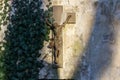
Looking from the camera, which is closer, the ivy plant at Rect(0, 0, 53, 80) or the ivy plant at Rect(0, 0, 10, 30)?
the ivy plant at Rect(0, 0, 53, 80)

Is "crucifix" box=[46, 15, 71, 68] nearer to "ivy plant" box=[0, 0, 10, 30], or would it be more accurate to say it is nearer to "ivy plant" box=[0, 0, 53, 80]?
"ivy plant" box=[0, 0, 53, 80]

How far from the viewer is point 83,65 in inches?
184

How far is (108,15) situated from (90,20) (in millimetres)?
224

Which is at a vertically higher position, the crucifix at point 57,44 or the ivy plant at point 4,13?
the ivy plant at point 4,13

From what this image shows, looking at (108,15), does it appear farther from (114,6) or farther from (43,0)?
(43,0)

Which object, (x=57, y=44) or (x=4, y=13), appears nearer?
(x=57, y=44)

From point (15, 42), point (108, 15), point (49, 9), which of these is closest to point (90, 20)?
point (108, 15)

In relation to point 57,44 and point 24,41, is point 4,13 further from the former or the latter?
point 57,44

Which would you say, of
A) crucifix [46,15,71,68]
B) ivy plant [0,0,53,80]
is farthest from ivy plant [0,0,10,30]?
crucifix [46,15,71,68]

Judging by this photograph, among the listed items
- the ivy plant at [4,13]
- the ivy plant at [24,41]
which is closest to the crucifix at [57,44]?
the ivy plant at [24,41]

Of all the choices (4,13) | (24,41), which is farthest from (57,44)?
(4,13)

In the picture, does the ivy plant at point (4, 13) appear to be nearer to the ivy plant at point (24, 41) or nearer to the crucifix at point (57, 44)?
the ivy plant at point (24, 41)

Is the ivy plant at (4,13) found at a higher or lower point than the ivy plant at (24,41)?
higher

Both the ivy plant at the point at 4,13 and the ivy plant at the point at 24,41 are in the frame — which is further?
the ivy plant at the point at 4,13
